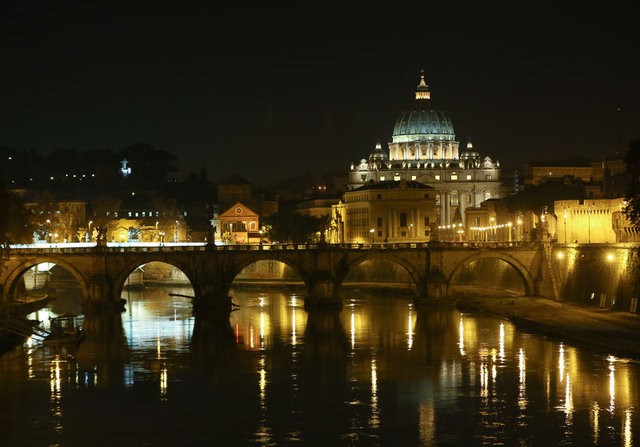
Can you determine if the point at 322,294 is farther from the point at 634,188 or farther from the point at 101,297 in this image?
the point at 634,188

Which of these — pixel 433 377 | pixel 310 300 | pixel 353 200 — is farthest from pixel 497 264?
pixel 353 200

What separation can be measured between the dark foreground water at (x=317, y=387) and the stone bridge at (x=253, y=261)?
908cm

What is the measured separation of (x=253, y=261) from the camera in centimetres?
8856

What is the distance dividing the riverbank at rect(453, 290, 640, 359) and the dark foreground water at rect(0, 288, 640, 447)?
3.46 ft

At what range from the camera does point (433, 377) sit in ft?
187

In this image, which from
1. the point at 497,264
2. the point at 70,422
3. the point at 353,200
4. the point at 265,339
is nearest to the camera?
the point at 70,422

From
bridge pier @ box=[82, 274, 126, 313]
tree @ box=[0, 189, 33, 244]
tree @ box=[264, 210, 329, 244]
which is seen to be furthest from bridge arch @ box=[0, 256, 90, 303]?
tree @ box=[264, 210, 329, 244]

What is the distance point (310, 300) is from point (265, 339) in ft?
57.5

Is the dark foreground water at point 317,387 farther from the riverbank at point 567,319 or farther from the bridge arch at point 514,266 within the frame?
the bridge arch at point 514,266

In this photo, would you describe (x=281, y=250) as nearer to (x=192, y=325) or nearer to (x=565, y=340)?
(x=192, y=325)

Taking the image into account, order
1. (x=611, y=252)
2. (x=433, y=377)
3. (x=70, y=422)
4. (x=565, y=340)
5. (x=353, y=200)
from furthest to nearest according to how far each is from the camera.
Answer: (x=353, y=200)
(x=611, y=252)
(x=565, y=340)
(x=433, y=377)
(x=70, y=422)

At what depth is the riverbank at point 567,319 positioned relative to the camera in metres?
61.8

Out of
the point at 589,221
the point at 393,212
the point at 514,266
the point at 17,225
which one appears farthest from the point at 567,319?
the point at 393,212

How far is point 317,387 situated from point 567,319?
74.3ft
